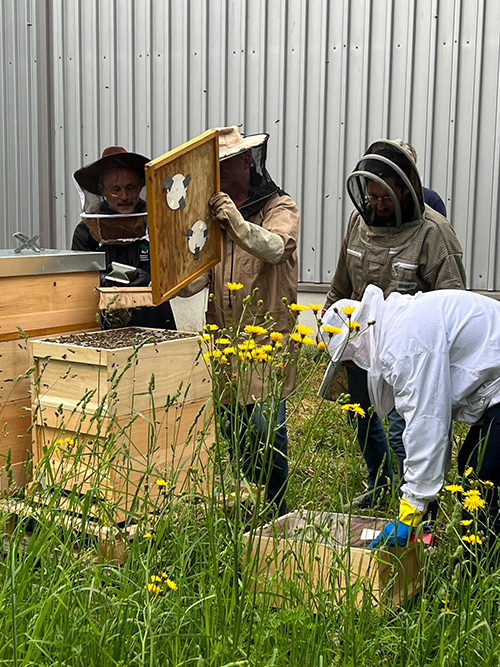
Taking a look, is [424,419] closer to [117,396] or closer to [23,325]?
[117,396]

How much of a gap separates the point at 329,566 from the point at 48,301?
1.65 m

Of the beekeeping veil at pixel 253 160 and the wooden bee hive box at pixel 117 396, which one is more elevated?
the beekeeping veil at pixel 253 160

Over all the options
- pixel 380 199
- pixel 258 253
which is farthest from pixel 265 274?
pixel 380 199

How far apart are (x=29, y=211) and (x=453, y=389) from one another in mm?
6742

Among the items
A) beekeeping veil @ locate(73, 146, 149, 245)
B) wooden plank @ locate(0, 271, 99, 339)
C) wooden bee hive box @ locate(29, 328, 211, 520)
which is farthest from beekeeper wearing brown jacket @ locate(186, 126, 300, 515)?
wooden plank @ locate(0, 271, 99, 339)

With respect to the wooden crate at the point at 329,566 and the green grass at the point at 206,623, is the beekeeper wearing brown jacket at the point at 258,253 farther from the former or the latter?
the green grass at the point at 206,623

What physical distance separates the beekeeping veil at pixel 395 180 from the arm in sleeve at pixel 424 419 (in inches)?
59.5

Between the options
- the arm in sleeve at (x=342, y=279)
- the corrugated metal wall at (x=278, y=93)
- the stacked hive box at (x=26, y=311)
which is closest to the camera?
the stacked hive box at (x=26, y=311)

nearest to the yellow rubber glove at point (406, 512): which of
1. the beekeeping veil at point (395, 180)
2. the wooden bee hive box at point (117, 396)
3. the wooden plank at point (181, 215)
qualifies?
the wooden bee hive box at point (117, 396)

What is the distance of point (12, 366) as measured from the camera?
3451mm

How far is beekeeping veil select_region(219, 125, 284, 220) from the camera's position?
4109mm

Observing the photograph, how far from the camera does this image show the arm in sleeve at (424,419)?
285cm

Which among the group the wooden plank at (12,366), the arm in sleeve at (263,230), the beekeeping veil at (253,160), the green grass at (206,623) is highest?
→ the beekeeping veil at (253,160)

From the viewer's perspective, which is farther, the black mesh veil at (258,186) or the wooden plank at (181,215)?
the black mesh veil at (258,186)
